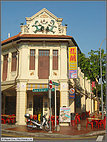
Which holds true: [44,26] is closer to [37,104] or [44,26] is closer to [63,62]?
[63,62]

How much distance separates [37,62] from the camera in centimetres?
2106

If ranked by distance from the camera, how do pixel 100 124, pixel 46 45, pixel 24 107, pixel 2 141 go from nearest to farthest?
1. pixel 2 141
2. pixel 100 124
3. pixel 24 107
4. pixel 46 45

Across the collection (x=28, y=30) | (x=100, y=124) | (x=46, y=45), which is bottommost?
(x=100, y=124)

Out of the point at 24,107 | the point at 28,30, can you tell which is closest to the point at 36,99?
the point at 24,107

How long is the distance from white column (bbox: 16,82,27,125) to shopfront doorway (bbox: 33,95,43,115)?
7.43 ft

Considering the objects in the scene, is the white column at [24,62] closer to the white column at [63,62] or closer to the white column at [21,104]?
the white column at [21,104]

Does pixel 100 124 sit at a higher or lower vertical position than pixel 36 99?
lower

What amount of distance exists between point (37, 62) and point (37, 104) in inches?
192

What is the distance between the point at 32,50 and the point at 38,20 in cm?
356

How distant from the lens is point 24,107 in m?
20.0

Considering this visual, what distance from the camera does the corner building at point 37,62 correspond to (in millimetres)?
20375

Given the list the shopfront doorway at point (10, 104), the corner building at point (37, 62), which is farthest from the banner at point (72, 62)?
the shopfront doorway at point (10, 104)

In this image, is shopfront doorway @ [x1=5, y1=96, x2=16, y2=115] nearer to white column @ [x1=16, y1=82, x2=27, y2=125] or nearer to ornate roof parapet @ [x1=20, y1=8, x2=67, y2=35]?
white column @ [x1=16, y1=82, x2=27, y2=125]

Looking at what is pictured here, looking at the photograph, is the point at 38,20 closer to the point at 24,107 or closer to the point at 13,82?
the point at 13,82
